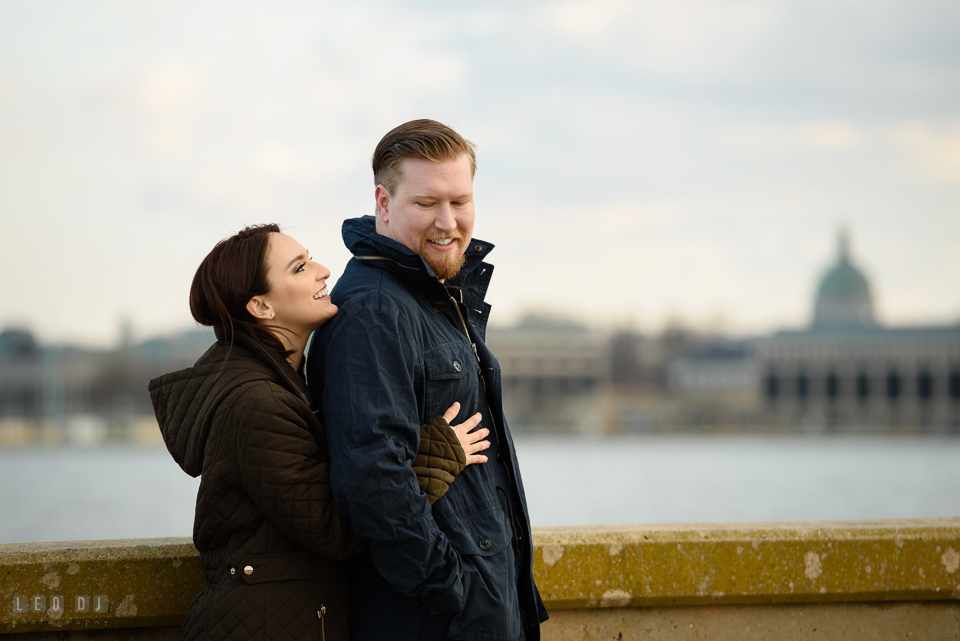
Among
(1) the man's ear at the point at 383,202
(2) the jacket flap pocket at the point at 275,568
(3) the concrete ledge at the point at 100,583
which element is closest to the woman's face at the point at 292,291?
(1) the man's ear at the point at 383,202

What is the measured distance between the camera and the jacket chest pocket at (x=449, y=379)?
2352 millimetres

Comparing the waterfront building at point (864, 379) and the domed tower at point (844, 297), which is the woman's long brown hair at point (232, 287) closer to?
the waterfront building at point (864, 379)

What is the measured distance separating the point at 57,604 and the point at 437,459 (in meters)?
1.12

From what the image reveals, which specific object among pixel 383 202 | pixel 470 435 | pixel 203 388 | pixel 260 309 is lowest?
pixel 470 435

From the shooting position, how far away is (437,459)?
2281mm

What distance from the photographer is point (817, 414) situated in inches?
3081

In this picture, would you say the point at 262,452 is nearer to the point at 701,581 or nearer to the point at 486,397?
the point at 486,397

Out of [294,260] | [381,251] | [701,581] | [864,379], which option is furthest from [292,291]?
[864,379]

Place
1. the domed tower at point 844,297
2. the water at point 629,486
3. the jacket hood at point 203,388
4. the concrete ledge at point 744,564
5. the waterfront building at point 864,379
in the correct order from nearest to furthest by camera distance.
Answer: the jacket hood at point 203,388 < the concrete ledge at point 744,564 < the water at point 629,486 < the waterfront building at point 864,379 < the domed tower at point 844,297

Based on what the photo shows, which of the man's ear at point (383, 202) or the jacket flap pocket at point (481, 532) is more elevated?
the man's ear at point (383, 202)

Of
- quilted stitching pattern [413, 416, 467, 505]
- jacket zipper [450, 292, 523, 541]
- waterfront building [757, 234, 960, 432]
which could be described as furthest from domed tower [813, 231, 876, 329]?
quilted stitching pattern [413, 416, 467, 505]

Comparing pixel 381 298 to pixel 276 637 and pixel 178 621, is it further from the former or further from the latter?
pixel 178 621

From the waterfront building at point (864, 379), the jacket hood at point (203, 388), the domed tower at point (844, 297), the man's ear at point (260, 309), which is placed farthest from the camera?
the domed tower at point (844, 297)

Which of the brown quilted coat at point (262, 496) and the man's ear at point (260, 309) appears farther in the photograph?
the man's ear at point (260, 309)
